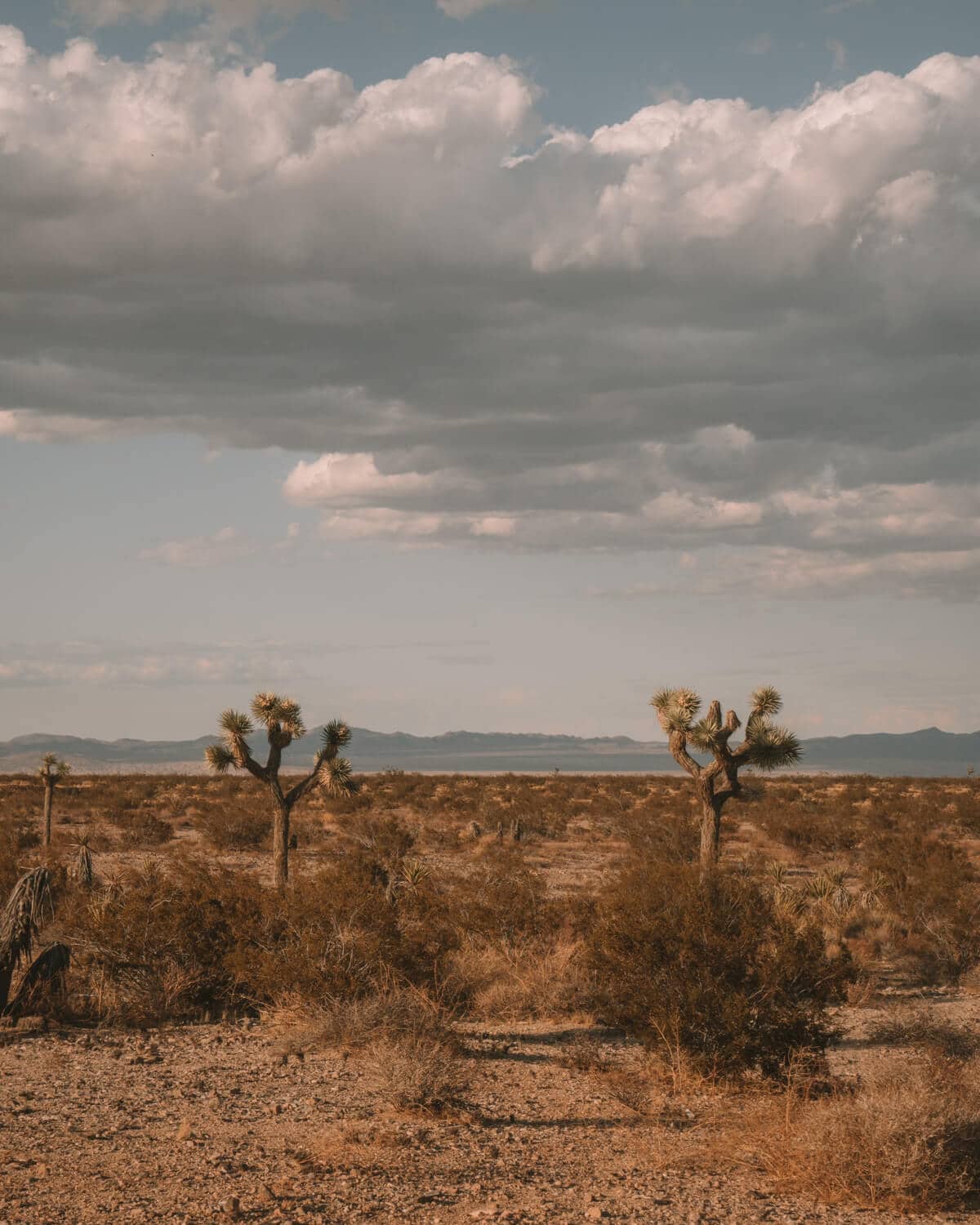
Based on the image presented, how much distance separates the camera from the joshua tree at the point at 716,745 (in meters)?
19.2

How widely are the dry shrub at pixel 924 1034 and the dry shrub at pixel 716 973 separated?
1.46m

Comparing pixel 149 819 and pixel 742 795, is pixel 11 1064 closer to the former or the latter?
pixel 742 795

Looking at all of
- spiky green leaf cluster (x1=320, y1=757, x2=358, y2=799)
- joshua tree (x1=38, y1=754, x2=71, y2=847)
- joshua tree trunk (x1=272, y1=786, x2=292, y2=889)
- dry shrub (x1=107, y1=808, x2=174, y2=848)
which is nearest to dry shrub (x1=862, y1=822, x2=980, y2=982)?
joshua tree trunk (x1=272, y1=786, x2=292, y2=889)

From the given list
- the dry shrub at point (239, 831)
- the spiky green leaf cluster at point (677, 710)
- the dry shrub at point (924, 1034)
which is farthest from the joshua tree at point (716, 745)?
the dry shrub at point (239, 831)

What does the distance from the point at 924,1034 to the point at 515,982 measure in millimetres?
4804

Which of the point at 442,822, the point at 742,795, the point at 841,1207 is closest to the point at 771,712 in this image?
the point at 742,795

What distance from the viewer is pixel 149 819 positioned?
3944cm

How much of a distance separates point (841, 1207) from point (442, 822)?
36.6 m

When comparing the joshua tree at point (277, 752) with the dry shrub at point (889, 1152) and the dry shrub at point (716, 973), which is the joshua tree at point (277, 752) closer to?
the dry shrub at point (716, 973)

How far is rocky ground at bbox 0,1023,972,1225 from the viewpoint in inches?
293

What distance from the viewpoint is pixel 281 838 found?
2120cm

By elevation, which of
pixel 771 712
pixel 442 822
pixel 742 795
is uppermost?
pixel 771 712

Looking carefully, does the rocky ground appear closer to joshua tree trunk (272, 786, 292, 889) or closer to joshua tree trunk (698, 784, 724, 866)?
joshua tree trunk (698, 784, 724, 866)

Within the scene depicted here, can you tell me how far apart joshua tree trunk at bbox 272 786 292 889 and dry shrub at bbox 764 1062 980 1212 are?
43.0ft
